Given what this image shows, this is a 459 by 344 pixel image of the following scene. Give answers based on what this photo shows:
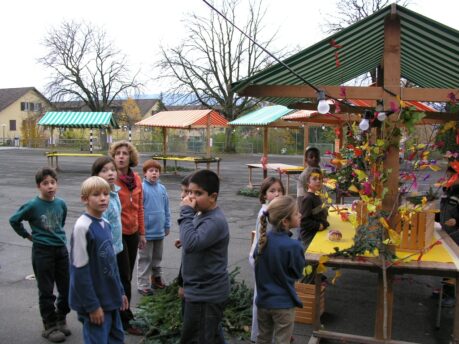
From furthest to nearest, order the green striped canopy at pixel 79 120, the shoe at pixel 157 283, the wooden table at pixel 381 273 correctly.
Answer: the green striped canopy at pixel 79 120
the shoe at pixel 157 283
the wooden table at pixel 381 273

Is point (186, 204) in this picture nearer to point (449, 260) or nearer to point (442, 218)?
point (449, 260)

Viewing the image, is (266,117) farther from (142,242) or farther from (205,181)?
(205,181)

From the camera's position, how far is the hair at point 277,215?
333cm

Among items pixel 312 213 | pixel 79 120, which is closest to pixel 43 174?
pixel 312 213

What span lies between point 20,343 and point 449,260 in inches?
147

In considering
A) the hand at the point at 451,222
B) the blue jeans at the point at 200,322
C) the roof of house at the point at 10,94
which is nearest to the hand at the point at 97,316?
the blue jeans at the point at 200,322

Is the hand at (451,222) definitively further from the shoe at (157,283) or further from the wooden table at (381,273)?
the shoe at (157,283)

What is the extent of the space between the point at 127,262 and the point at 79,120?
73.6ft

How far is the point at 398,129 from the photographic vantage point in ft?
13.2

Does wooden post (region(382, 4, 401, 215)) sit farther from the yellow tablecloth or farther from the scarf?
the scarf

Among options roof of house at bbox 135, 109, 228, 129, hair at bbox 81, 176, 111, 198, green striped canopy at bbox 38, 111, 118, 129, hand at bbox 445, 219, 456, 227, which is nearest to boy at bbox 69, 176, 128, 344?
hair at bbox 81, 176, 111, 198

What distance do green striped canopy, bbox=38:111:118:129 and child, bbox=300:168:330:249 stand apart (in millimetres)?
21123

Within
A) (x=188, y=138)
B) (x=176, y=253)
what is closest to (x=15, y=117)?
(x=188, y=138)

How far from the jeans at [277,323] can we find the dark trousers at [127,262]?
1461 mm
